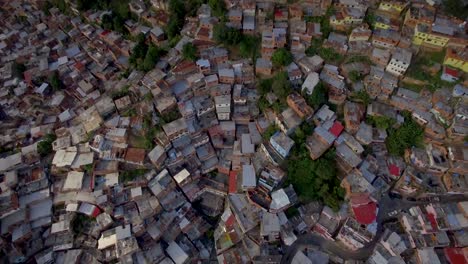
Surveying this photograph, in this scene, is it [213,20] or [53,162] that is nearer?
[53,162]

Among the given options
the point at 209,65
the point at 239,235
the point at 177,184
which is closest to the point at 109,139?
the point at 177,184

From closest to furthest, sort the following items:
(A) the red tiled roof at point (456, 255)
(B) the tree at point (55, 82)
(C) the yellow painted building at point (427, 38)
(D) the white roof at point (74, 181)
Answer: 1. (A) the red tiled roof at point (456, 255)
2. (D) the white roof at point (74, 181)
3. (C) the yellow painted building at point (427, 38)
4. (B) the tree at point (55, 82)

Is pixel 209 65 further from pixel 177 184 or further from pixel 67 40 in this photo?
pixel 67 40

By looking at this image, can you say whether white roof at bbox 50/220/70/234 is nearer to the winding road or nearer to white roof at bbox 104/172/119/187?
white roof at bbox 104/172/119/187

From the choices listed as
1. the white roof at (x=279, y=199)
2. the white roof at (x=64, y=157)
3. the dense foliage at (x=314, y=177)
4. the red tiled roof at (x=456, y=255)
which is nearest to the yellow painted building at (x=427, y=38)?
the dense foliage at (x=314, y=177)

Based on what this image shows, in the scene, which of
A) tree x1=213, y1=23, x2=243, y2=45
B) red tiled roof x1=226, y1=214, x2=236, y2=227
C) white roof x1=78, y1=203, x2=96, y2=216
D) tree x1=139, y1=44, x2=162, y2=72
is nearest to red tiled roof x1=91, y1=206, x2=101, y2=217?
white roof x1=78, y1=203, x2=96, y2=216

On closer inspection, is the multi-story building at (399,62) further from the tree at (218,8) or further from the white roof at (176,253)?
the white roof at (176,253)
